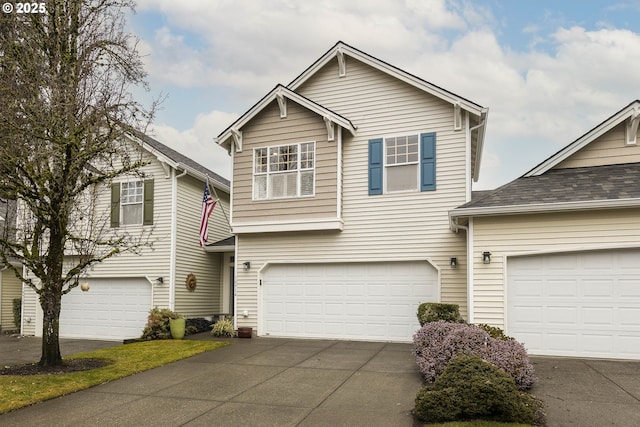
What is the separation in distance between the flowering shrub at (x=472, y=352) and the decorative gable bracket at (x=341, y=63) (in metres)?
8.86

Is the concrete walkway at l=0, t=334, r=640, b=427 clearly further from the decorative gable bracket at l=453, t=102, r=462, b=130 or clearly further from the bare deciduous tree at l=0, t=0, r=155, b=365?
the decorative gable bracket at l=453, t=102, r=462, b=130

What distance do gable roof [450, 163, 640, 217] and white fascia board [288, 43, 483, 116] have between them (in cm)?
250

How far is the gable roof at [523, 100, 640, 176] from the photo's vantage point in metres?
11.5

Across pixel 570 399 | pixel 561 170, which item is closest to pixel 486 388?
pixel 570 399

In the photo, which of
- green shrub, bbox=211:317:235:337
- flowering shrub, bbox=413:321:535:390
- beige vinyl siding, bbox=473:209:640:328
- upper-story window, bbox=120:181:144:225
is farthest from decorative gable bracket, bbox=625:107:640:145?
upper-story window, bbox=120:181:144:225

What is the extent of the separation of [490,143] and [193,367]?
50.8 feet

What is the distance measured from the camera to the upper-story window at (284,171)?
1448 cm

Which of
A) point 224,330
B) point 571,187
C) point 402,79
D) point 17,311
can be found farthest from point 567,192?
point 17,311

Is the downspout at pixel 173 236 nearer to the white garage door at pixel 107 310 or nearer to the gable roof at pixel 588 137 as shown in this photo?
the white garage door at pixel 107 310

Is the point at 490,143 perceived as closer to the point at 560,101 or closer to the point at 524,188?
the point at 560,101

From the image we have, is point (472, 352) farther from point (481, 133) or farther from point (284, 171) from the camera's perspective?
point (284, 171)

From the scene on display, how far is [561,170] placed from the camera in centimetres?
1256

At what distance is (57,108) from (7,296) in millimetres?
14094

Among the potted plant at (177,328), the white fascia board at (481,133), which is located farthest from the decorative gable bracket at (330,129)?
the potted plant at (177,328)
